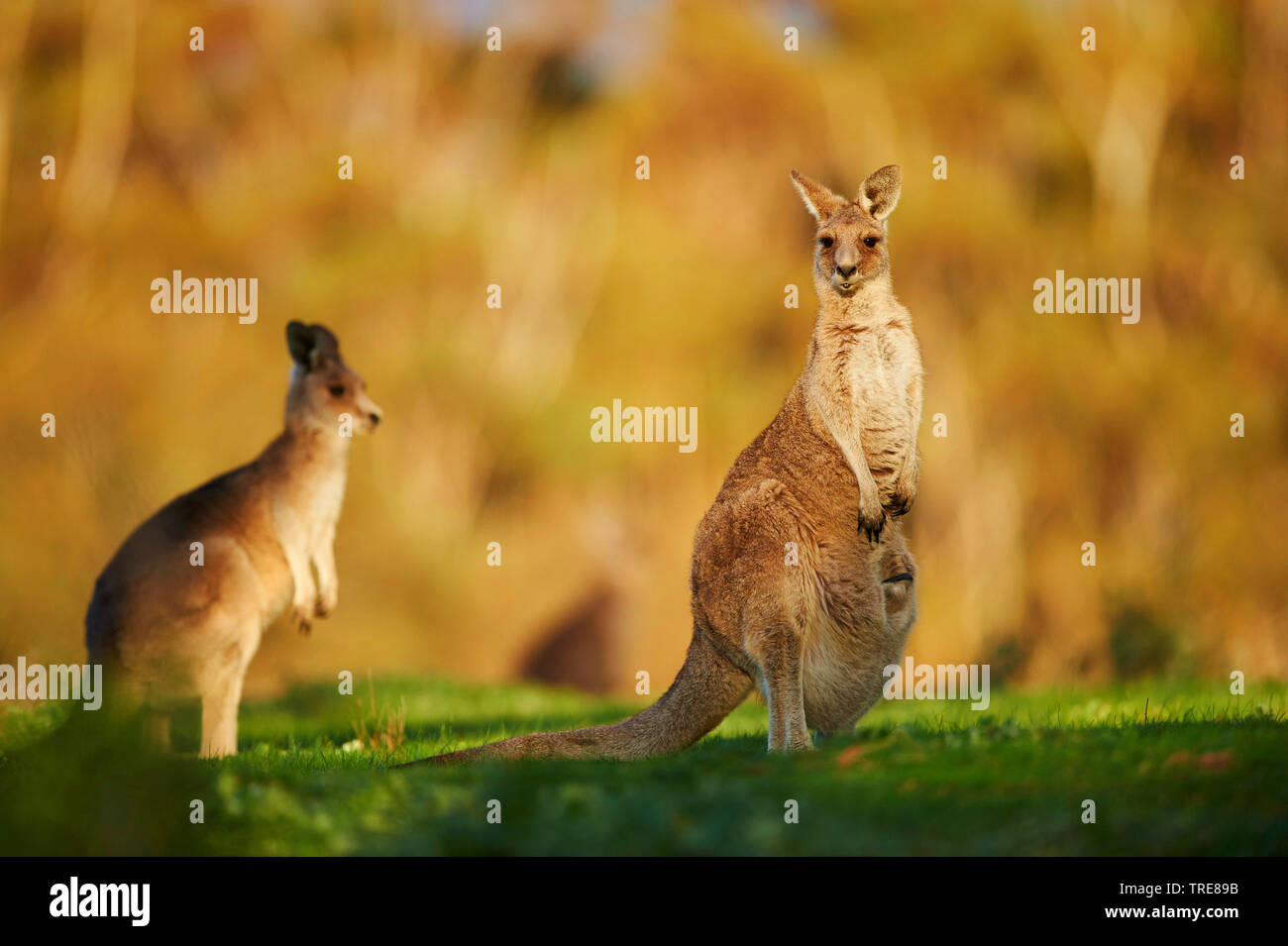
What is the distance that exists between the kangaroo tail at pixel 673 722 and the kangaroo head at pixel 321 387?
9.78ft

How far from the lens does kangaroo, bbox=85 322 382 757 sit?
6414 mm

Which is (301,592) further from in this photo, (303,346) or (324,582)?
(303,346)

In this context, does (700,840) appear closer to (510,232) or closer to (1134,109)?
(510,232)

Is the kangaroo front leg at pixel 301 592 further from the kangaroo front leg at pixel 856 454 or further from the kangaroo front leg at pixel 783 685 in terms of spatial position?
the kangaroo front leg at pixel 856 454

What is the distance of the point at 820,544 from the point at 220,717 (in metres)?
3.28

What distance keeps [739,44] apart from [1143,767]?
1939 centimetres

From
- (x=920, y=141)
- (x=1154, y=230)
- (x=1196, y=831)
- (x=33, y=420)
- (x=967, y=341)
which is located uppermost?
(x=920, y=141)

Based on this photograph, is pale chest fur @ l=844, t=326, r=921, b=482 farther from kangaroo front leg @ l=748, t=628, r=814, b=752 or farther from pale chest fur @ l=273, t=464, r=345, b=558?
pale chest fur @ l=273, t=464, r=345, b=558

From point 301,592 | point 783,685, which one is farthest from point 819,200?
point 301,592

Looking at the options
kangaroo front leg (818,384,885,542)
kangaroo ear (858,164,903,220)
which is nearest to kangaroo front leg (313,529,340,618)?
kangaroo front leg (818,384,885,542)

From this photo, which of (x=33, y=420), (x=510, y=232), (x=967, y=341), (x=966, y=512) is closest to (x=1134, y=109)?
(x=967, y=341)

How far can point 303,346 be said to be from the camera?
768 cm

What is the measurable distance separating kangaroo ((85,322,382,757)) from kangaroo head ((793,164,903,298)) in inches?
125

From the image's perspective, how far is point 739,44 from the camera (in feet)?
70.9
